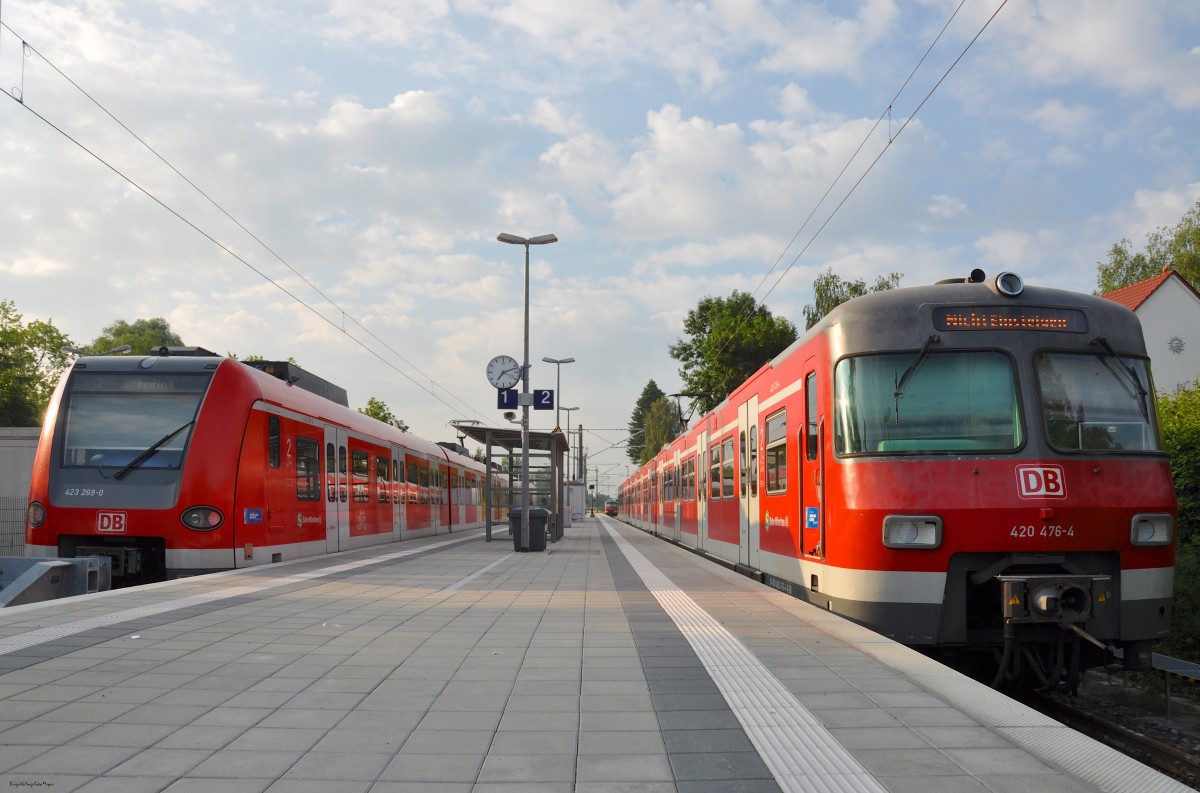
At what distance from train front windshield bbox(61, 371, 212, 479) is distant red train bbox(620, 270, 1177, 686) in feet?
28.0

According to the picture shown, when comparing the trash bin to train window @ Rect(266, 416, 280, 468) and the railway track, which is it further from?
the railway track

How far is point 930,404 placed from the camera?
7.27 m

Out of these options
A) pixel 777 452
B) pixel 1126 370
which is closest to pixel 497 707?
pixel 1126 370

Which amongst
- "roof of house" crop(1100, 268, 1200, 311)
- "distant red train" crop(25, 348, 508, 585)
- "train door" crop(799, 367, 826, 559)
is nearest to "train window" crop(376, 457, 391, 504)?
"distant red train" crop(25, 348, 508, 585)

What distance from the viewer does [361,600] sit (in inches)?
390

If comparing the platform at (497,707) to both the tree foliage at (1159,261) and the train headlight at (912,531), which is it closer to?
the train headlight at (912,531)

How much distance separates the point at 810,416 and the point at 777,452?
206 cm

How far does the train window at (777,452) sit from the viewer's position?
10.1 meters

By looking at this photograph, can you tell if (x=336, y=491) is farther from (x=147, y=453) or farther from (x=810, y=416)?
(x=810, y=416)

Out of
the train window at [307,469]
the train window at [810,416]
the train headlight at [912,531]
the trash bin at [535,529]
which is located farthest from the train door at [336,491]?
the train headlight at [912,531]

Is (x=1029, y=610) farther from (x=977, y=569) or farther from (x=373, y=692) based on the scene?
(x=373, y=692)

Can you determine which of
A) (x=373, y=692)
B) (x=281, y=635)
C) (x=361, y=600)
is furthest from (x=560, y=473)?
(x=373, y=692)

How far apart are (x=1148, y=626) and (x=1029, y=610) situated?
1.06 metres

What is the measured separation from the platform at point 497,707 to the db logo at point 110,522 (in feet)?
11.2
